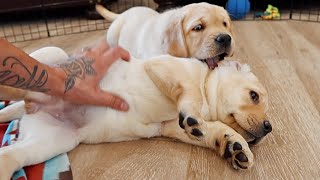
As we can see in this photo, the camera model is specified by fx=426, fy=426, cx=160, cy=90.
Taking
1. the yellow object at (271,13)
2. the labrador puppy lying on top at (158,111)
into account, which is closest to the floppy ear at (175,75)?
the labrador puppy lying on top at (158,111)

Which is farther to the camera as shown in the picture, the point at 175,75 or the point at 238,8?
the point at 238,8

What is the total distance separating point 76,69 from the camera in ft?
4.58

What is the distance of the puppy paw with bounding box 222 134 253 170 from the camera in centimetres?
121

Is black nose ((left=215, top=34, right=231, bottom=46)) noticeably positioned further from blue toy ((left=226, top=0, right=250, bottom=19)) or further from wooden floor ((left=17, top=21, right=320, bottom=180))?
blue toy ((left=226, top=0, right=250, bottom=19))

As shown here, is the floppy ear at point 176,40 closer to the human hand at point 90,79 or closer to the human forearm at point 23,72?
the human hand at point 90,79

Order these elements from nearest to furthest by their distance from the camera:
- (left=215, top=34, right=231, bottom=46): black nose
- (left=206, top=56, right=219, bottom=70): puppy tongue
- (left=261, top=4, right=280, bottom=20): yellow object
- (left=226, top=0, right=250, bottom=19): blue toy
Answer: (left=206, top=56, right=219, bottom=70): puppy tongue
(left=215, top=34, right=231, bottom=46): black nose
(left=226, top=0, right=250, bottom=19): blue toy
(left=261, top=4, right=280, bottom=20): yellow object

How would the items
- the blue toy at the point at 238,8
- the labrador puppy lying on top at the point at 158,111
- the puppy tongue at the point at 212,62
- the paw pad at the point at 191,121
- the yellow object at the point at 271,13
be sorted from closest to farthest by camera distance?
the paw pad at the point at 191,121
the labrador puppy lying on top at the point at 158,111
the puppy tongue at the point at 212,62
the blue toy at the point at 238,8
the yellow object at the point at 271,13

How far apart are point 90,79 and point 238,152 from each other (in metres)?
0.53

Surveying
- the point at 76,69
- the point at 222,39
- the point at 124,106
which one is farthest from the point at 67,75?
the point at 222,39

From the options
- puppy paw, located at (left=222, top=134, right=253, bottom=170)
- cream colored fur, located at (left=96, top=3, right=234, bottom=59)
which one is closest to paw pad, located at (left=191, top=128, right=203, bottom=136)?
puppy paw, located at (left=222, top=134, right=253, bottom=170)

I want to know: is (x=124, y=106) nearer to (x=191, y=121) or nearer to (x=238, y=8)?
(x=191, y=121)

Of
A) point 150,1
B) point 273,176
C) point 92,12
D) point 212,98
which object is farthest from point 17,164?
point 150,1

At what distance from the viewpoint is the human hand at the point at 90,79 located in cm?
133

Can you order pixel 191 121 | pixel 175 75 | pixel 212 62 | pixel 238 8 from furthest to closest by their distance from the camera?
pixel 238 8
pixel 212 62
pixel 175 75
pixel 191 121
